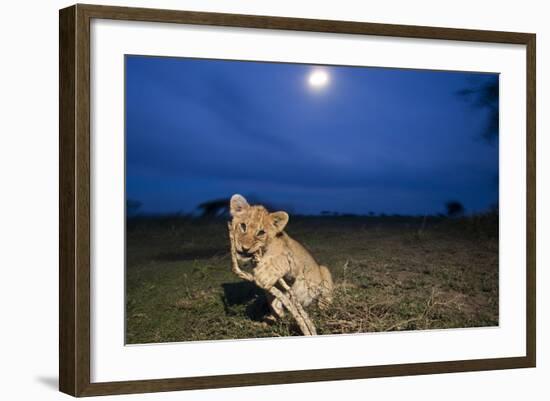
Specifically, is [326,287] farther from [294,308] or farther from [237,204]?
[237,204]

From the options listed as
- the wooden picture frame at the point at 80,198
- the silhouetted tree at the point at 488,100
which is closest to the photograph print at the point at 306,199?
the silhouetted tree at the point at 488,100

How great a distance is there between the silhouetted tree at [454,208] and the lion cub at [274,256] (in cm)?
98

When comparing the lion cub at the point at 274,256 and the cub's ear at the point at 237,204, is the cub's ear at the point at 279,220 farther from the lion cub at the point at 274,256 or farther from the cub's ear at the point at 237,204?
the cub's ear at the point at 237,204

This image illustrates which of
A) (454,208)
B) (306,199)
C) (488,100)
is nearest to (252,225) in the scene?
(306,199)

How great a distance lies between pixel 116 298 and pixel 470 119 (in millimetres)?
2776

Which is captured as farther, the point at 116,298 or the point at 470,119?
the point at 470,119

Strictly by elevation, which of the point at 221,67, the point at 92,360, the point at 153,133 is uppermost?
the point at 221,67

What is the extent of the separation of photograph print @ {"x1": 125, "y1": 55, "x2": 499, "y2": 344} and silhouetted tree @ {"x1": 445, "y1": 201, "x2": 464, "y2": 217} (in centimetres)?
1

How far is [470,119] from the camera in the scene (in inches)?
299

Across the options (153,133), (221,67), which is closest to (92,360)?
(153,133)

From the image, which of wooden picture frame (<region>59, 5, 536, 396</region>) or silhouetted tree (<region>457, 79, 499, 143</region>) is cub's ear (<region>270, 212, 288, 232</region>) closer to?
wooden picture frame (<region>59, 5, 536, 396</region>)

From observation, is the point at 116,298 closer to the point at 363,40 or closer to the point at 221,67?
the point at 221,67

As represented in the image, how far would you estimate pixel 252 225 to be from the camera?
706 centimetres

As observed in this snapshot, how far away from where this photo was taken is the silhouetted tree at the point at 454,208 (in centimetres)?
755
